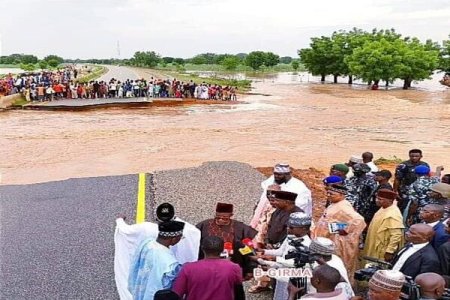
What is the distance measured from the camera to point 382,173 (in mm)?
6785

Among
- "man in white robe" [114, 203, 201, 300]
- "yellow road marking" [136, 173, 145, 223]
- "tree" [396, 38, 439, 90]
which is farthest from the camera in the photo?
"tree" [396, 38, 439, 90]

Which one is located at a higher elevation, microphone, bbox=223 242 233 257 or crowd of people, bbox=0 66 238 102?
microphone, bbox=223 242 233 257

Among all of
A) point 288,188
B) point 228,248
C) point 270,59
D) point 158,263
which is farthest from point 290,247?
point 270,59

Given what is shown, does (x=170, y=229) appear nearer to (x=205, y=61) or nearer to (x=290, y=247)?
(x=290, y=247)

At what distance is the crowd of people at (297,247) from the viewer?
3.71m

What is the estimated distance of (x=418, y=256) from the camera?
4.30m

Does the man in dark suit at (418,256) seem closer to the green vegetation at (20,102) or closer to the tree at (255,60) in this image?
the green vegetation at (20,102)

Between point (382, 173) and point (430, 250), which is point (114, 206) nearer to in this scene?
point (382, 173)

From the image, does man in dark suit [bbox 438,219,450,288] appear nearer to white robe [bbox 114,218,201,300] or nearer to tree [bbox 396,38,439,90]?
white robe [bbox 114,218,201,300]

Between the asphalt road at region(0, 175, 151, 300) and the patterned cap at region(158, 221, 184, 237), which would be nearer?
the patterned cap at region(158, 221, 184, 237)

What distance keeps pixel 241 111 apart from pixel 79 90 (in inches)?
458

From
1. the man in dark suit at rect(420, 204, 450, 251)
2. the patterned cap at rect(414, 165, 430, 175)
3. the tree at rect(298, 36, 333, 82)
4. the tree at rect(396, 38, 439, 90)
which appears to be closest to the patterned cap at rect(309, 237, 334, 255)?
the man in dark suit at rect(420, 204, 450, 251)

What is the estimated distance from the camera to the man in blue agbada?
3.94 metres

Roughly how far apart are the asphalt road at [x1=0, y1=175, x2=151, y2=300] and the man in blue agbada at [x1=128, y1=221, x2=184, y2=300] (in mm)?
1733
